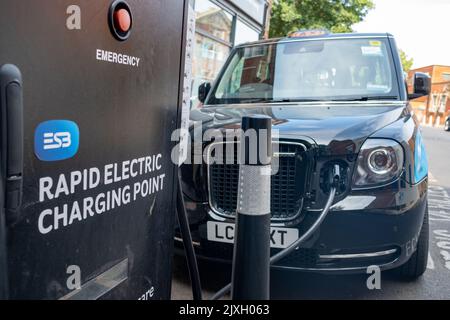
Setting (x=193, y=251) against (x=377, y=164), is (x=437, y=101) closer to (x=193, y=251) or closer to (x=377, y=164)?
(x=377, y=164)

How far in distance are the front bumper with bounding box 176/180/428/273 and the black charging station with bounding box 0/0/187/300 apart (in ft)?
3.42

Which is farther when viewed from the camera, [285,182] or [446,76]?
[446,76]

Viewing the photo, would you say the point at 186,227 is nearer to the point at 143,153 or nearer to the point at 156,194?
the point at 156,194

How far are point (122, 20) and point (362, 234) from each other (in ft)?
5.82

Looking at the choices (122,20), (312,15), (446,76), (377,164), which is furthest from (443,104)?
(122,20)

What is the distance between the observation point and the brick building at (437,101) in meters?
52.7

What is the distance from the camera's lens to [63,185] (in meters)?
1.17

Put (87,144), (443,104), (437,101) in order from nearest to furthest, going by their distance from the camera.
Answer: (87,144) → (443,104) → (437,101)

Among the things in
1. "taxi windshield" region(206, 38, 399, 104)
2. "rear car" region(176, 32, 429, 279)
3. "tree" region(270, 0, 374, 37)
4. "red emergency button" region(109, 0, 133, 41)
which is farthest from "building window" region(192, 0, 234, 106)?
"red emergency button" region(109, 0, 133, 41)

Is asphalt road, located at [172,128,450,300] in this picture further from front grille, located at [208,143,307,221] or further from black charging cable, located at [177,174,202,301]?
black charging cable, located at [177,174,202,301]

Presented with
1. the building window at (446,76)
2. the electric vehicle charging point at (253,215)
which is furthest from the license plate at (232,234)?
the building window at (446,76)

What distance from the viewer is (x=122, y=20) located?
4.22 feet
